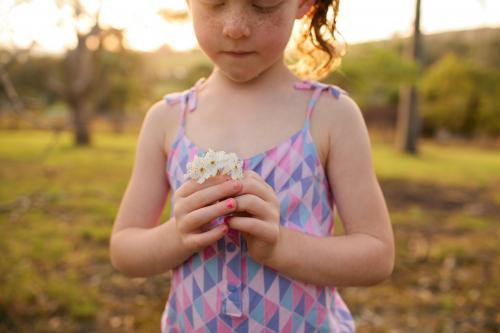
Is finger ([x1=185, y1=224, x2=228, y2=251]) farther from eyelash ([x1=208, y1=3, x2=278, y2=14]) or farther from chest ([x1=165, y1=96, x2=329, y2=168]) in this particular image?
eyelash ([x1=208, y1=3, x2=278, y2=14])

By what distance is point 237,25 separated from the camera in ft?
3.90

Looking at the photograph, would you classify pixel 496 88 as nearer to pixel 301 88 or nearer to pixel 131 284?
pixel 131 284

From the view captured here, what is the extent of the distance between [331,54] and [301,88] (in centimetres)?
30

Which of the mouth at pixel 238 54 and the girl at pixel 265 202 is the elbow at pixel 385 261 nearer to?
the girl at pixel 265 202

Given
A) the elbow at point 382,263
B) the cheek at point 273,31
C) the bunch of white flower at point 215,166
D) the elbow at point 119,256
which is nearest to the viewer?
the bunch of white flower at point 215,166

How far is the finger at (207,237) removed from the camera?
1163 millimetres

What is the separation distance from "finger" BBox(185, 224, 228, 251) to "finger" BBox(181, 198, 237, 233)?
0.02 m

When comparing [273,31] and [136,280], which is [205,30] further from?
[136,280]

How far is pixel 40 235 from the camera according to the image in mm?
5520

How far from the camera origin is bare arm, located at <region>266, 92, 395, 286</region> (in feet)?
4.20

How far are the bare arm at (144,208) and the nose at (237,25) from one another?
1.36 ft

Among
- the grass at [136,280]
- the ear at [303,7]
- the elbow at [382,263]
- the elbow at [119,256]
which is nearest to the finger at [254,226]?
the elbow at [382,263]

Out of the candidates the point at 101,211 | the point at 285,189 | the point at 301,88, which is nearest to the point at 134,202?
the point at 285,189

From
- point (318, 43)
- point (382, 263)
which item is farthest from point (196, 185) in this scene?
point (318, 43)
